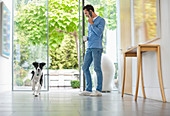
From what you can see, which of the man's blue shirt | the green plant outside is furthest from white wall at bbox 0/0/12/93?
the man's blue shirt

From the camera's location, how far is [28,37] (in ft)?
21.7

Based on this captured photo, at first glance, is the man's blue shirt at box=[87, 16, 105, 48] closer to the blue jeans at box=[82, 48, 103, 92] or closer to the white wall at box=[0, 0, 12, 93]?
the blue jeans at box=[82, 48, 103, 92]

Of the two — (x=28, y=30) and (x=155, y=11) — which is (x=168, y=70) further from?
(x=28, y=30)

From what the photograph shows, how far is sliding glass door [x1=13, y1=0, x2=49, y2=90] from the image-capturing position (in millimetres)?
6488

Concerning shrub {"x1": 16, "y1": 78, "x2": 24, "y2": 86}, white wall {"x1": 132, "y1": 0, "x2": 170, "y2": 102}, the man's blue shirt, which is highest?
the man's blue shirt

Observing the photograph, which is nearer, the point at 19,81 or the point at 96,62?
the point at 96,62

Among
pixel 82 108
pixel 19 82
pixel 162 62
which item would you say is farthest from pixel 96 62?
pixel 19 82

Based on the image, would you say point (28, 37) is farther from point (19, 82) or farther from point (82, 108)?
point (82, 108)

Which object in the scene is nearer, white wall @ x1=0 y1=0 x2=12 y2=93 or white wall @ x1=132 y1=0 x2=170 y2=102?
white wall @ x1=132 y1=0 x2=170 y2=102

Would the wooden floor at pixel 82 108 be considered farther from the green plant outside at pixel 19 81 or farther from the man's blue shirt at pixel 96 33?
the green plant outside at pixel 19 81

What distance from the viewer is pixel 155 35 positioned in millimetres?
3250

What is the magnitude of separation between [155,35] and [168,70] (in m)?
0.58

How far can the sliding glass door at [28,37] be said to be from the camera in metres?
6.49

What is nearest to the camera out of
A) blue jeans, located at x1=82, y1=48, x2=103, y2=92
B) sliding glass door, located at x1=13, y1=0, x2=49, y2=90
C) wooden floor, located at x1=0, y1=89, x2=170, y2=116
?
wooden floor, located at x1=0, y1=89, x2=170, y2=116
